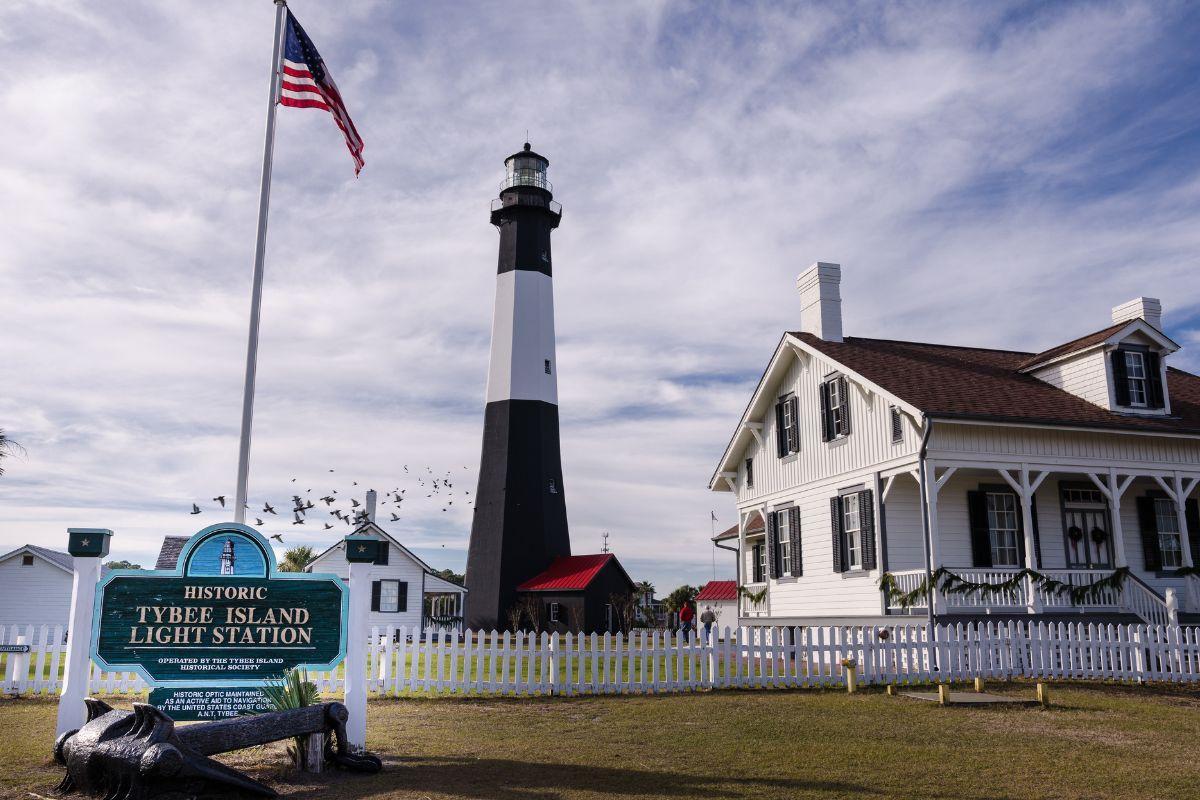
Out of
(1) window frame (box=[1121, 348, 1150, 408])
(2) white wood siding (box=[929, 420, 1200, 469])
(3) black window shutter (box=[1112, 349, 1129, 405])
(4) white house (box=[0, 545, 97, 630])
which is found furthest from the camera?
(4) white house (box=[0, 545, 97, 630])

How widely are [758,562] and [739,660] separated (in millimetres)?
11829

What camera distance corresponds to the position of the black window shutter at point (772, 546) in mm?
23875

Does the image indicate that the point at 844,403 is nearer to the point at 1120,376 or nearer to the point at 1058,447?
the point at 1058,447

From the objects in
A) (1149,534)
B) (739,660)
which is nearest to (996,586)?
(1149,534)

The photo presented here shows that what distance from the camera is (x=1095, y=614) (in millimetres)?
18172

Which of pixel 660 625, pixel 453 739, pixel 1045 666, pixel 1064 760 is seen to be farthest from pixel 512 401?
pixel 1064 760

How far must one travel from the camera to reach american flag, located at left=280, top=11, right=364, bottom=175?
41.5 feet

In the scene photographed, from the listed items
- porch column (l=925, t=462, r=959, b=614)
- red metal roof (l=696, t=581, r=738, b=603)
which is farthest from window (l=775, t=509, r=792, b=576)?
red metal roof (l=696, t=581, r=738, b=603)

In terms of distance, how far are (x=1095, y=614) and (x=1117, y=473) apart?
3.25 metres

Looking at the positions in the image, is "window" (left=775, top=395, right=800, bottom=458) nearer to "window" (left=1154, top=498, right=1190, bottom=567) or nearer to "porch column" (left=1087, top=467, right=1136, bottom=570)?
"porch column" (left=1087, top=467, right=1136, bottom=570)

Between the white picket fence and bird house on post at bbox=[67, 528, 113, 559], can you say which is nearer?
bird house on post at bbox=[67, 528, 113, 559]

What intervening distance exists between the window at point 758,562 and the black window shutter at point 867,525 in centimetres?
589

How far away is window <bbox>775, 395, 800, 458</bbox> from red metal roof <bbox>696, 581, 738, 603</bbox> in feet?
38.0

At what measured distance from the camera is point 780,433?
2395 cm
